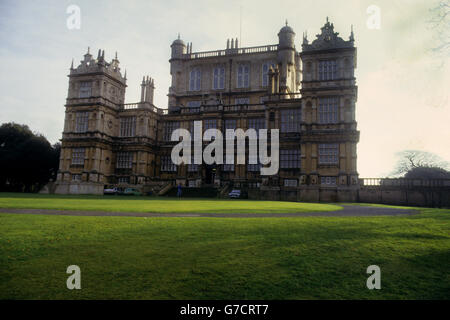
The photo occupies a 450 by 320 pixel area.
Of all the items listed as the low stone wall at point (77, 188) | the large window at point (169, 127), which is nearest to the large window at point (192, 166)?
the large window at point (169, 127)

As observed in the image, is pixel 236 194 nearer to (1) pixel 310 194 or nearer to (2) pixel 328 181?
(1) pixel 310 194

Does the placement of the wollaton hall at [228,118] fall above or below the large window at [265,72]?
below

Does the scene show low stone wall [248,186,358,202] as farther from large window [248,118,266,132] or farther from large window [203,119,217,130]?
large window [203,119,217,130]

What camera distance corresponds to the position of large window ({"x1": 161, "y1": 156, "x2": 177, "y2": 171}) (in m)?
52.7

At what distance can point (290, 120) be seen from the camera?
46094mm

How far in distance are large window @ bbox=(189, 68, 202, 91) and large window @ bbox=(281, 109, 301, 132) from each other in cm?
2096

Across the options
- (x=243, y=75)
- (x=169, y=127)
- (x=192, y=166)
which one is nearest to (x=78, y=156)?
(x=169, y=127)

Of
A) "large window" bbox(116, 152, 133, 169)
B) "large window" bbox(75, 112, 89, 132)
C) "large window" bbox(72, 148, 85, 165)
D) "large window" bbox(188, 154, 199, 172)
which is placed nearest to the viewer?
"large window" bbox(72, 148, 85, 165)

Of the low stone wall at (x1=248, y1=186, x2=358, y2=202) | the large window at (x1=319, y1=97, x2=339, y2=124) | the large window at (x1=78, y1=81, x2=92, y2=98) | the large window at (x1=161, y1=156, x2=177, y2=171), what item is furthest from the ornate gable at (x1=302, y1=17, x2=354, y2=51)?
the large window at (x1=78, y1=81, x2=92, y2=98)

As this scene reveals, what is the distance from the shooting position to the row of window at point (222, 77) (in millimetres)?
56612

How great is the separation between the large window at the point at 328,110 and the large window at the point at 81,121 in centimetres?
3735

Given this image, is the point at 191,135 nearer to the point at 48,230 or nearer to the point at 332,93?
the point at 332,93

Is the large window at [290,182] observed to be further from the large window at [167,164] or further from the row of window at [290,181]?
the large window at [167,164]

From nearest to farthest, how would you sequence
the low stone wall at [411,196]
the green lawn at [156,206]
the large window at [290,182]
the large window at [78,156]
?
the green lawn at [156,206], the low stone wall at [411,196], the large window at [290,182], the large window at [78,156]
